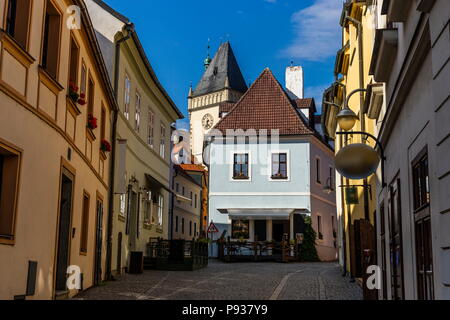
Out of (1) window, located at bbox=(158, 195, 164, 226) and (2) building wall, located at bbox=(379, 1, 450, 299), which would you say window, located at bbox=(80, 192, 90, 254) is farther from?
(1) window, located at bbox=(158, 195, 164, 226)

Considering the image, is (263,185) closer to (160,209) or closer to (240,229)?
(240,229)

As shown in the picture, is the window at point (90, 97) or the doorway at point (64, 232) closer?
the doorway at point (64, 232)

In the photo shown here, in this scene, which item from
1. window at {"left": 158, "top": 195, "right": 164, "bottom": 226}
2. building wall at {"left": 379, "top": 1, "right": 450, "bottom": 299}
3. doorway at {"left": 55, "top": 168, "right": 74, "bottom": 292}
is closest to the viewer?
building wall at {"left": 379, "top": 1, "right": 450, "bottom": 299}

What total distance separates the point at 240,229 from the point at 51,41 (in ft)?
84.3

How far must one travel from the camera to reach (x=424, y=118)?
6.17m

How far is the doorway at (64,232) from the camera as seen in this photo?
11984 mm

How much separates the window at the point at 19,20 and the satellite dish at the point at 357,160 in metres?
4.80

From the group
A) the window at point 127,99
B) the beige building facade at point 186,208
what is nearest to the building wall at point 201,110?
the beige building facade at point 186,208

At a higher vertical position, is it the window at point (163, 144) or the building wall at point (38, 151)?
the window at point (163, 144)

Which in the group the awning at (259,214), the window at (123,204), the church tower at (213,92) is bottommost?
the window at (123,204)

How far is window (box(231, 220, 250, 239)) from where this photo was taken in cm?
3544

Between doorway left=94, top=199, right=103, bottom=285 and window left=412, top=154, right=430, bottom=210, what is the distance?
10.3m

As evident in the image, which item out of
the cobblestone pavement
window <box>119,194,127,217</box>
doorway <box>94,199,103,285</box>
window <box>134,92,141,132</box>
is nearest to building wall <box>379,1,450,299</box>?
the cobblestone pavement

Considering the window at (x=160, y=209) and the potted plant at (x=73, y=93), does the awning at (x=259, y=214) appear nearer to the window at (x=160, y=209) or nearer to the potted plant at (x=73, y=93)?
the window at (x=160, y=209)
